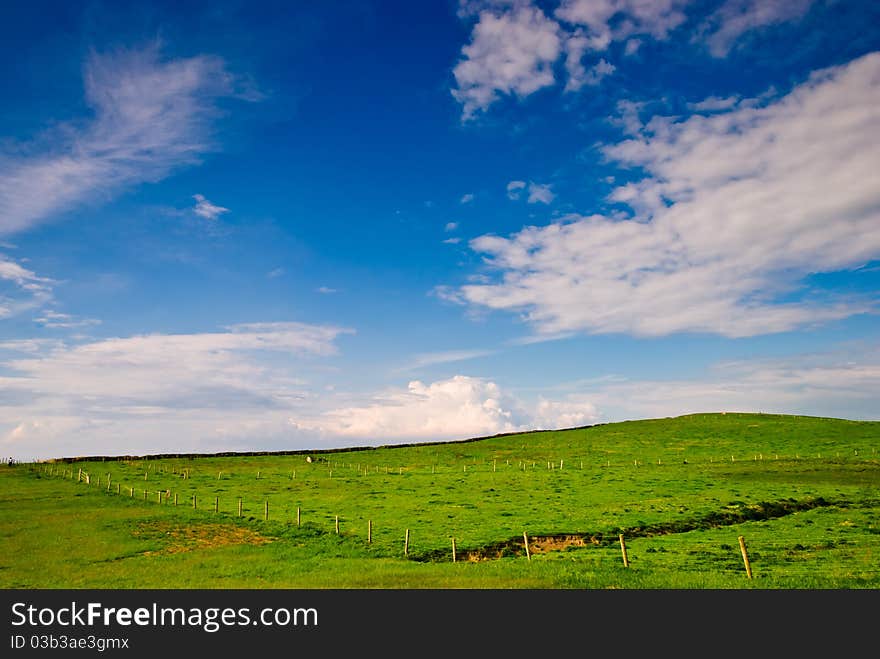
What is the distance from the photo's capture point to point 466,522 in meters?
46.5

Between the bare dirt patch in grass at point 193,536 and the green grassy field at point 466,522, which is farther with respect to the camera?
the bare dirt patch in grass at point 193,536

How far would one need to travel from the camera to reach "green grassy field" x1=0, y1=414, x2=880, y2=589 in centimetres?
2773

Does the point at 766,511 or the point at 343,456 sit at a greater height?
the point at 343,456

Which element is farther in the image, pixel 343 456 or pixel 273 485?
pixel 343 456

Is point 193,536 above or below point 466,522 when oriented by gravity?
above

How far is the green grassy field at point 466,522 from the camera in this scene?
27.7m

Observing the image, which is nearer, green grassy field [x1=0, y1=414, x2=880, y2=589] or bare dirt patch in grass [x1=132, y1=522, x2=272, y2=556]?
green grassy field [x1=0, y1=414, x2=880, y2=589]

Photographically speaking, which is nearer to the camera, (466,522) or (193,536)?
(193,536)
